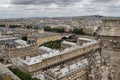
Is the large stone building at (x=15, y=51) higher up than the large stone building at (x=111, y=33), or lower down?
lower down

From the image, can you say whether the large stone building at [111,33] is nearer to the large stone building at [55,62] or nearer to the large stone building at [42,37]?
the large stone building at [55,62]

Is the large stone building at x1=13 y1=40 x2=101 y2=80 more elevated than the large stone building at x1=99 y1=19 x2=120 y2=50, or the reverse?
the large stone building at x1=99 y1=19 x2=120 y2=50

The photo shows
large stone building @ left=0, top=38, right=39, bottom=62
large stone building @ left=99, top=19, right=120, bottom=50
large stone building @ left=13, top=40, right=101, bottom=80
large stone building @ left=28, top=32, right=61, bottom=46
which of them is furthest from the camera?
large stone building @ left=28, top=32, right=61, bottom=46

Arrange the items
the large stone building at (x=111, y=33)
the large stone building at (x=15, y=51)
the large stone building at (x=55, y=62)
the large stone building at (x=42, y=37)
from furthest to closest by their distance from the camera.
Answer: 1. the large stone building at (x=42, y=37)
2. the large stone building at (x=15, y=51)
3. the large stone building at (x=55, y=62)
4. the large stone building at (x=111, y=33)

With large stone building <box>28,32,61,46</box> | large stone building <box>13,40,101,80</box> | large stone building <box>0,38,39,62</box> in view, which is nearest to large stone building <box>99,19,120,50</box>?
large stone building <box>13,40,101,80</box>

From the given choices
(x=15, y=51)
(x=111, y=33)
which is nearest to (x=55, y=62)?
(x=15, y=51)

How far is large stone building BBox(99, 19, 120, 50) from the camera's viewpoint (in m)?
6.25

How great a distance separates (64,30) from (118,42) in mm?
131724

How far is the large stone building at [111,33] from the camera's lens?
6.25 metres

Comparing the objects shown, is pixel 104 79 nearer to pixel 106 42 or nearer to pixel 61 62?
pixel 106 42

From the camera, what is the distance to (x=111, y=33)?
636cm

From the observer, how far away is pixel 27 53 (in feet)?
196

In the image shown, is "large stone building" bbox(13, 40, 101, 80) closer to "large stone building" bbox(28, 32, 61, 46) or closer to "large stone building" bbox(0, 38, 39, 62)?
"large stone building" bbox(0, 38, 39, 62)

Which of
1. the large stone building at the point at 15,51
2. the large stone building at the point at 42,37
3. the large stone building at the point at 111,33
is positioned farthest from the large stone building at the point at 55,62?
the large stone building at the point at 42,37
